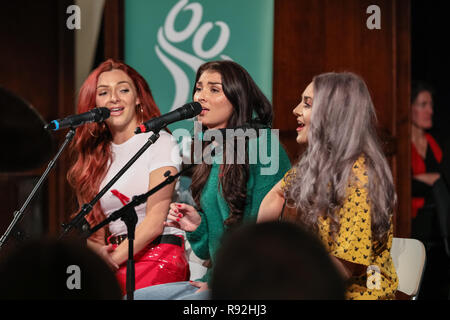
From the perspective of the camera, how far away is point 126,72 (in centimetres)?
267

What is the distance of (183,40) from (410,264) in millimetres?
1894

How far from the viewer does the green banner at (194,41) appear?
3391 mm

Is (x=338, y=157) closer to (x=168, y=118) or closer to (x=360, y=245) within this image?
(x=360, y=245)

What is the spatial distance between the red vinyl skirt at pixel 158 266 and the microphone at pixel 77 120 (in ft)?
2.11

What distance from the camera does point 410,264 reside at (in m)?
2.25

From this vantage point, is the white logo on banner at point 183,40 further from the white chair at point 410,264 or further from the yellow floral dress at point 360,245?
the yellow floral dress at point 360,245

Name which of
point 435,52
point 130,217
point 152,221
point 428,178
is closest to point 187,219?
point 152,221

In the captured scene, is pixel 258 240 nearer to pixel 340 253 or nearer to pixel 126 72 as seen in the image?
pixel 340 253

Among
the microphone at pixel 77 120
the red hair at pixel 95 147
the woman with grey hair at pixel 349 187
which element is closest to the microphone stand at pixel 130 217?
the microphone at pixel 77 120

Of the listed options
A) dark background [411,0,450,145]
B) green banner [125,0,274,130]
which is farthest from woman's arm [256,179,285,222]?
dark background [411,0,450,145]

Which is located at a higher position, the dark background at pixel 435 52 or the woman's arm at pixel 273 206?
the dark background at pixel 435 52

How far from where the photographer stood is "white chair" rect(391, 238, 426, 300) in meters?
2.23

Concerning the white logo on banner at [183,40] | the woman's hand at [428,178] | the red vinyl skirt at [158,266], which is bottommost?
the red vinyl skirt at [158,266]

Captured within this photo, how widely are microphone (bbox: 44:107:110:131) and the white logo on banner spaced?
4.31ft
